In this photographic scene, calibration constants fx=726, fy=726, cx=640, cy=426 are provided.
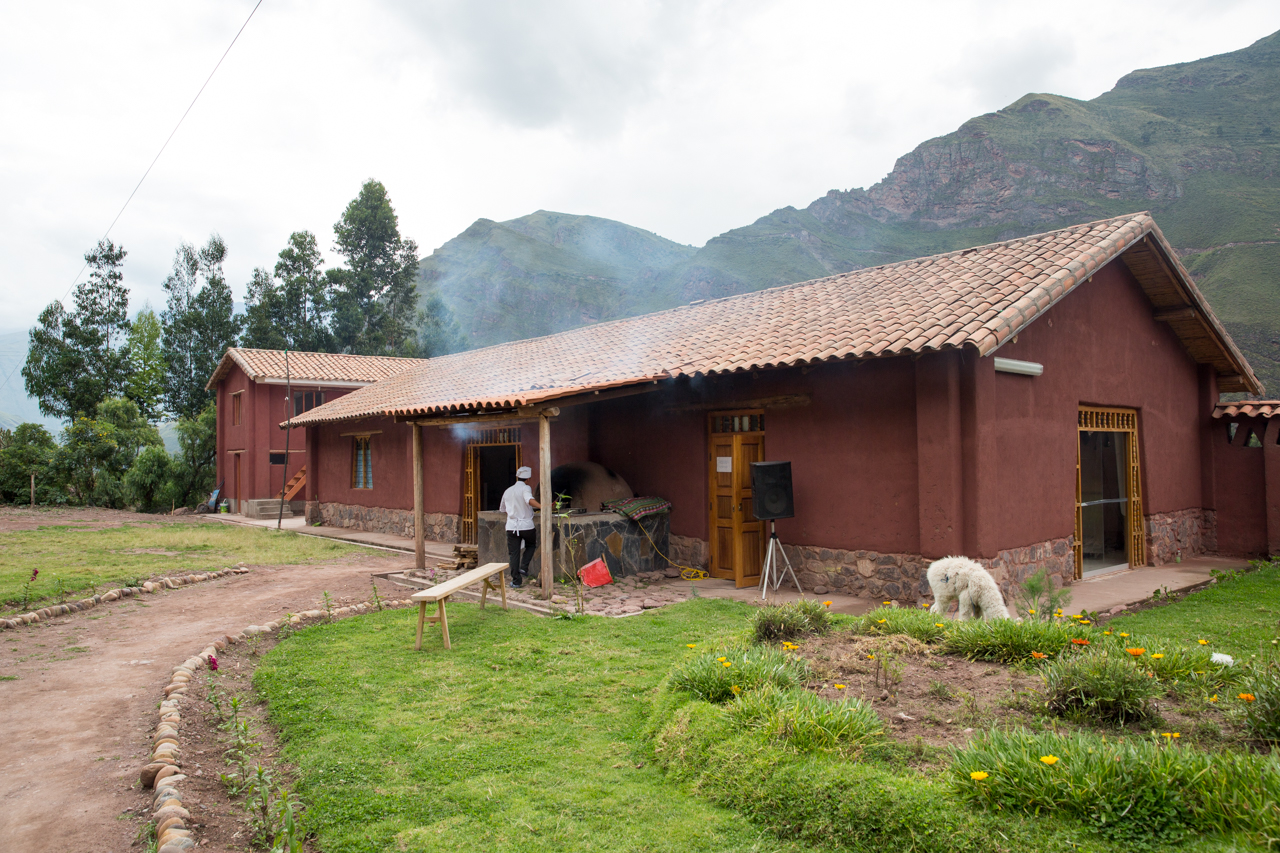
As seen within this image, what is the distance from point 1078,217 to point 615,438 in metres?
59.5

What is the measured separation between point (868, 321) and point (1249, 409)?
7921 millimetres

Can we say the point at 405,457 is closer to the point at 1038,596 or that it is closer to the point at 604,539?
the point at 604,539

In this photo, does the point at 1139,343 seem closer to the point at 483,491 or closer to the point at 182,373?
the point at 483,491

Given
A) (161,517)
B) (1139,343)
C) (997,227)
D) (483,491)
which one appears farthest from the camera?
(997,227)

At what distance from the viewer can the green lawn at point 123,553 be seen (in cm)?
970

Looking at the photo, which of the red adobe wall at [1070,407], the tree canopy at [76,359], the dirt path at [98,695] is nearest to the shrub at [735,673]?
the dirt path at [98,695]

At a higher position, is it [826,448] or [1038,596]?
[826,448]

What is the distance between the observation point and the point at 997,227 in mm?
61344

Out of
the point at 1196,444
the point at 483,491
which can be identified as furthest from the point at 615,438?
the point at 1196,444

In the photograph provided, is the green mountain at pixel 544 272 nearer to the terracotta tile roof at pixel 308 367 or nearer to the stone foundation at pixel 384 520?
the terracotta tile roof at pixel 308 367

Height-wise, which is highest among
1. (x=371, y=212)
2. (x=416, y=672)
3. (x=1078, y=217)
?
(x=1078, y=217)

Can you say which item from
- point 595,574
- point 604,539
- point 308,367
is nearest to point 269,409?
point 308,367

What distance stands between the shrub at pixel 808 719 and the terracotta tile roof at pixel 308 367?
69.1 feet

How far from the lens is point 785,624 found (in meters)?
5.80
